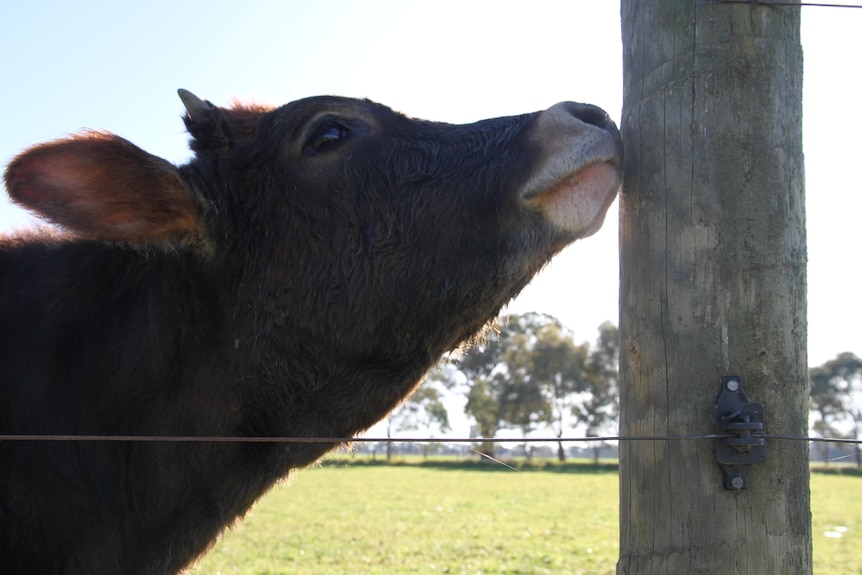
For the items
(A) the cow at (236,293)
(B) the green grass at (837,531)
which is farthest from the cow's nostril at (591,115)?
(B) the green grass at (837,531)

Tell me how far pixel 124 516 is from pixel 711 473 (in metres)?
2.10

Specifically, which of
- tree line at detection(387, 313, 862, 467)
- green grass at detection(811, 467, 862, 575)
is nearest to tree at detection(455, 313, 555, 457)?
tree line at detection(387, 313, 862, 467)

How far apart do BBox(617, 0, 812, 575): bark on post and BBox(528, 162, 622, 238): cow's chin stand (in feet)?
0.45

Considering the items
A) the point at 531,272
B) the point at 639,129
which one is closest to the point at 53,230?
the point at 531,272

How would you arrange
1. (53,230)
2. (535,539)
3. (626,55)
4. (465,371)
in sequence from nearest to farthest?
(626,55), (53,230), (535,539), (465,371)

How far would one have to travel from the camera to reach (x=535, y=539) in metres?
14.7

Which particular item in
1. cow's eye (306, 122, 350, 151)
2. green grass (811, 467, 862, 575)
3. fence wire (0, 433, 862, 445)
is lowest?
green grass (811, 467, 862, 575)

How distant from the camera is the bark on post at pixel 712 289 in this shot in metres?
2.50

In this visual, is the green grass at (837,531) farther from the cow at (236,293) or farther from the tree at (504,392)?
the tree at (504,392)

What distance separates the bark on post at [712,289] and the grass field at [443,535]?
1.76 meters

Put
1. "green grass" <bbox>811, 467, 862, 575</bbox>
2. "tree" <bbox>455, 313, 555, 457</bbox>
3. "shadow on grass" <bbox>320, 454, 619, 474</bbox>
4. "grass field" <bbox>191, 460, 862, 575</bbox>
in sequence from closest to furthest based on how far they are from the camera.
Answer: "grass field" <bbox>191, 460, 862, 575</bbox> < "green grass" <bbox>811, 467, 862, 575</bbox> < "shadow on grass" <bbox>320, 454, 619, 474</bbox> < "tree" <bbox>455, 313, 555, 457</bbox>

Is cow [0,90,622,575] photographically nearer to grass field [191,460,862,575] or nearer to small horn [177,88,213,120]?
small horn [177,88,213,120]

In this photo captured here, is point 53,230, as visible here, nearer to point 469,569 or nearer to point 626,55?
point 626,55

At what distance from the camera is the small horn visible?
3.46 m
